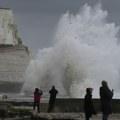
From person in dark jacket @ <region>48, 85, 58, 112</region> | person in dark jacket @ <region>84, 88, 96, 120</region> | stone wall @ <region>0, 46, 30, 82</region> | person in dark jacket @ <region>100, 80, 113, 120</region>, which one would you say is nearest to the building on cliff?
stone wall @ <region>0, 46, 30, 82</region>

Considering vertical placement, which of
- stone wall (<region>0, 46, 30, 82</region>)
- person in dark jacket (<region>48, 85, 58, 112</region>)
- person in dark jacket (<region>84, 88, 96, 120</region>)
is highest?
stone wall (<region>0, 46, 30, 82</region>)

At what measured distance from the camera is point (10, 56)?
100 m

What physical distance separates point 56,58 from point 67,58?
2.37 metres

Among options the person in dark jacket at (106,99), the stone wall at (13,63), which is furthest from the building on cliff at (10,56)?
the person in dark jacket at (106,99)

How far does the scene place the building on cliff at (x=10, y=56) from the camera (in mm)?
91394

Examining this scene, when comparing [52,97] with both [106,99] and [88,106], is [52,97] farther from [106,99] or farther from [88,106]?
[106,99]

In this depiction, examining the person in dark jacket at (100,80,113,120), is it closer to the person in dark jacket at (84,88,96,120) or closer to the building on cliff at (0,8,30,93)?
the person in dark jacket at (84,88,96,120)

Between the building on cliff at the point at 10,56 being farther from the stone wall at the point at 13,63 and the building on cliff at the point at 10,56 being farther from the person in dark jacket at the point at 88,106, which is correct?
the person in dark jacket at the point at 88,106

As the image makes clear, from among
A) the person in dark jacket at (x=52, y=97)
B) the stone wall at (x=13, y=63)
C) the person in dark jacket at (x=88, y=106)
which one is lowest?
the person in dark jacket at (x=88, y=106)

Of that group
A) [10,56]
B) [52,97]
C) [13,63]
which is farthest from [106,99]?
[10,56]

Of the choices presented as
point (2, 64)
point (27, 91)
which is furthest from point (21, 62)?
point (27, 91)

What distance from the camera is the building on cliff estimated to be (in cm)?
9139

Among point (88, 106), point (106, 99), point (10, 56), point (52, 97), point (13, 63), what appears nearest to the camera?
point (106, 99)

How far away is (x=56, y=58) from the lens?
6644cm
